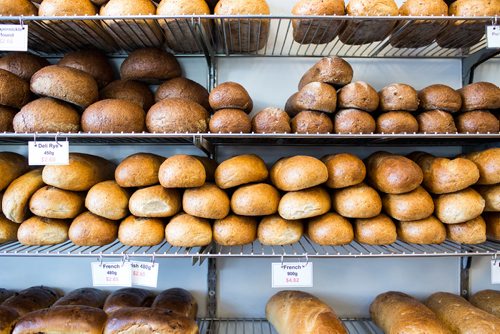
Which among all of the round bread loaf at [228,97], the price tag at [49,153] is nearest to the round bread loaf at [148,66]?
the round bread loaf at [228,97]

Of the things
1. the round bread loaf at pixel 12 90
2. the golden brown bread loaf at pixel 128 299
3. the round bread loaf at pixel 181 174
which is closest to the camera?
the round bread loaf at pixel 181 174

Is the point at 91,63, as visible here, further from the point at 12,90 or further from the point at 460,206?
the point at 460,206

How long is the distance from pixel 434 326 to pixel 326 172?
696mm

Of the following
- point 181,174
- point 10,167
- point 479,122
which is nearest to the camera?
point 181,174

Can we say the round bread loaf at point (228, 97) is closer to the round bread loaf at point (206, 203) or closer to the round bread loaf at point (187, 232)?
the round bread loaf at point (206, 203)

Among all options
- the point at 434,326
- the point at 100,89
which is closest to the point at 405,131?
the point at 434,326

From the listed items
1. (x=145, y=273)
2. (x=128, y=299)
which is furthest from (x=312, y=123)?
(x=128, y=299)

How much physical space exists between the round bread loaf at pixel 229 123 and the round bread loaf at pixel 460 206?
0.82 m

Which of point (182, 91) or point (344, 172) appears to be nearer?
point (344, 172)

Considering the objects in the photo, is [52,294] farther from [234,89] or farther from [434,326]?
[434,326]

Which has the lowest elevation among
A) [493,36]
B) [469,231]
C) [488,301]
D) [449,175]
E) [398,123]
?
[488,301]

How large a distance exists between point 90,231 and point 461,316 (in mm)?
1513

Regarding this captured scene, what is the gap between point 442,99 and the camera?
1.19 meters

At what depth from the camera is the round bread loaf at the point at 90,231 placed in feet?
3.68
